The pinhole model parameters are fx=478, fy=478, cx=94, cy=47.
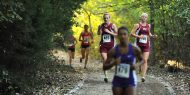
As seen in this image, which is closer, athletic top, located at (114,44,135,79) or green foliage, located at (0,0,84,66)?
athletic top, located at (114,44,135,79)

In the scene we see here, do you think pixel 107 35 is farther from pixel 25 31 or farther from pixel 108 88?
pixel 25 31

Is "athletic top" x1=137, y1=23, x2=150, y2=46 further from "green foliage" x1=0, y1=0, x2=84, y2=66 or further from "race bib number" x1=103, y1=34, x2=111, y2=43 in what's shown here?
"green foliage" x1=0, y1=0, x2=84, y2=66

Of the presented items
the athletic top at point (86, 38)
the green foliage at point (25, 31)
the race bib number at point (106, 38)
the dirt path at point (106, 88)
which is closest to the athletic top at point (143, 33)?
the race bib number at point (106, 38)

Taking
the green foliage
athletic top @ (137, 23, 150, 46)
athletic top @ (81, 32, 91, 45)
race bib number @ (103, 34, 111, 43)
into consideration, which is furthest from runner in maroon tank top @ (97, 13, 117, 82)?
athletic top @ (81, 32, 91, 45)

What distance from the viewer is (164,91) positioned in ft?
45.6

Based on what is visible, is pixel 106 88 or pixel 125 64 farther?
pixel 106 88

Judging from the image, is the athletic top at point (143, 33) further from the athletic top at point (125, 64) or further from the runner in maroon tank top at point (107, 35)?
the athletic top at point (125, 64)

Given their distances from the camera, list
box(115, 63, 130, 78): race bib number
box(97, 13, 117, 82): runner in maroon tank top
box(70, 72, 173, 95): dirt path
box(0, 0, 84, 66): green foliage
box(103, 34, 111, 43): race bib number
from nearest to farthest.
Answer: box(115, 63, 130, 78): race bib number, box(0, 0, 84, 66): green foliage, box(70, 72, 173, 95): dirt path, box(97, 13, 117, 82): runner in maroon tank top, box(103, 34, 111, 43): race bib number

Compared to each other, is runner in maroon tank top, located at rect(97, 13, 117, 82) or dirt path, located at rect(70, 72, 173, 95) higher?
runner in maroon tank top, located at rect(97, 13, 117, 82)

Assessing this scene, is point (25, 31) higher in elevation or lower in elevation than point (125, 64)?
higher

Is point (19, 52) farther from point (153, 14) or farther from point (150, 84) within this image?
point (153, 14)

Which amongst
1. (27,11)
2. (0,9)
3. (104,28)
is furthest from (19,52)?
(104,28)

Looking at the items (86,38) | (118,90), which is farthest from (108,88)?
(86,38)

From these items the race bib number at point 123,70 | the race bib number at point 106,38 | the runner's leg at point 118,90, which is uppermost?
the race bib number at point 106,38
